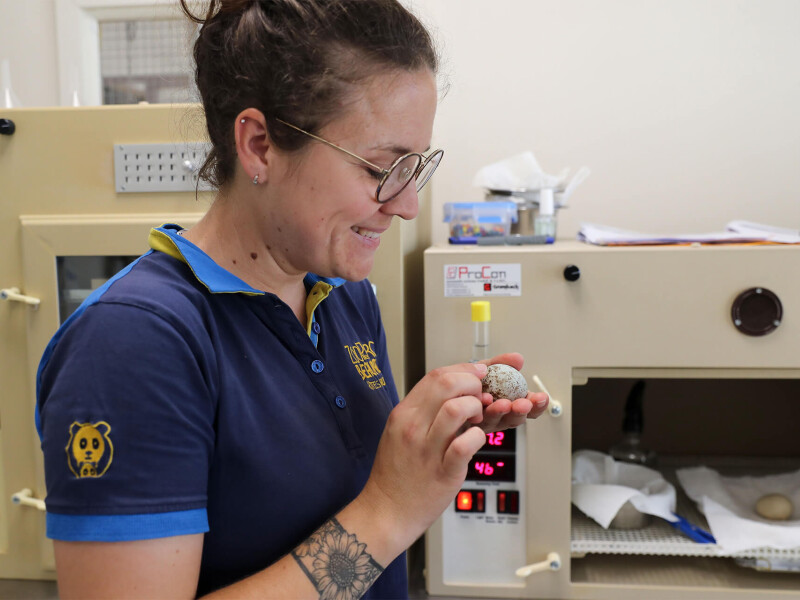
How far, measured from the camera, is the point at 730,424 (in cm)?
177

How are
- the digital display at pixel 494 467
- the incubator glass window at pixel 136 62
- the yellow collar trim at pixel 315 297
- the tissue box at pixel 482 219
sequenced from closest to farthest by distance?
the yellow collar trim at pixel 315 297
the digital display at pixel 494 467
the tissue box at pixel 482 219
the incubator glass window at pixel 136 62

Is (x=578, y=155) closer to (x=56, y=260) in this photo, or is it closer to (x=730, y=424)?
(x=730, y=424)

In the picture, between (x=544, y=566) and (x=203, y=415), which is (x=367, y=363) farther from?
(x=544, y=566)

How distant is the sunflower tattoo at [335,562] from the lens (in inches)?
24.6

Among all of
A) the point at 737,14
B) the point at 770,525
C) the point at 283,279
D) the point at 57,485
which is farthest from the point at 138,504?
the point at 737,14

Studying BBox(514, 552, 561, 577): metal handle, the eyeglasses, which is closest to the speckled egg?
the eyeglasses

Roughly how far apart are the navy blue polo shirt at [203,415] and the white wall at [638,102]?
3.83 feet

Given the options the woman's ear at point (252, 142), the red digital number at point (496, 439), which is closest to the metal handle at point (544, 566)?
the red digital number at point (496, 439)

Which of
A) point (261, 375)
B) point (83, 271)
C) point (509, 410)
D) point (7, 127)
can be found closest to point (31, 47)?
point (7, 127)

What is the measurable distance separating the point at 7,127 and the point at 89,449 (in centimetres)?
94

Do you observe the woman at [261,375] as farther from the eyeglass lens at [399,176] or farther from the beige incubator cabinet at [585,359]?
the beige incubator cabinet at [585,359]

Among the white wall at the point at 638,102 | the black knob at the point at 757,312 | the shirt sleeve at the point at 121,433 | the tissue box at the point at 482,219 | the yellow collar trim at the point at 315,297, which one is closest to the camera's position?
the shirt sleeve at the point at 121,433

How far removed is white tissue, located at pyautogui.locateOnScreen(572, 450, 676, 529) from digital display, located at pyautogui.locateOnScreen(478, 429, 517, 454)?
0.20 m

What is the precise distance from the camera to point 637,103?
1.79m
